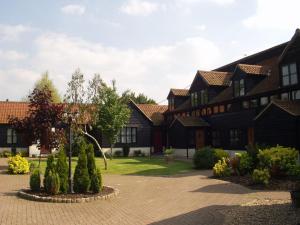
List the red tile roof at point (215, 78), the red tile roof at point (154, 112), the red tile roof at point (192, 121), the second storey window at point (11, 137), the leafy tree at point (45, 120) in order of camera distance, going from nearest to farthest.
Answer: the leafy tree at point (45, 120) → the red tile roof at point (192, 121) → the red tile roof at point (215, 78) → the second storey window at point (11, 137) → the red tile roof at point (154, 112)

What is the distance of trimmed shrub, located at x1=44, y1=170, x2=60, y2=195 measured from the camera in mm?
14328

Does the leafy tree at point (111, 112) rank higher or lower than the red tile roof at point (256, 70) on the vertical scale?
lower

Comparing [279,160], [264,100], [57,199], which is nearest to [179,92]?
[264,100]

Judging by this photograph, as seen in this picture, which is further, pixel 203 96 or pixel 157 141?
pixel 157 141

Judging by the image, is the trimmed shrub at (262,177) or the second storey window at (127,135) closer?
the trimmed shrub at (262,177)

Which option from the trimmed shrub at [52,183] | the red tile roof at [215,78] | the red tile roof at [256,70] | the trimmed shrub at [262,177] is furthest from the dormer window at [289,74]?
the trimmed shrub at [52,183]

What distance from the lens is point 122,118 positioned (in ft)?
119

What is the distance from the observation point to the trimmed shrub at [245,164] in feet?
62.9

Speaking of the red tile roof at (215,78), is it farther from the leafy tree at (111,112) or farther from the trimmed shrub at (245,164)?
the trimmed shrub at (245,164)

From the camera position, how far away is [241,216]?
35.9ft

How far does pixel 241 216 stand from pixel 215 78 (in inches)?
1043

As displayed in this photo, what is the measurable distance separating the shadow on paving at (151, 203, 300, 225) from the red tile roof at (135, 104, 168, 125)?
3315 centimetres

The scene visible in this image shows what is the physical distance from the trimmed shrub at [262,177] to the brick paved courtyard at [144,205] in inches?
33.0

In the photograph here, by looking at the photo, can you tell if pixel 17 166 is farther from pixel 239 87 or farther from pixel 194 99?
pixel 194 99
